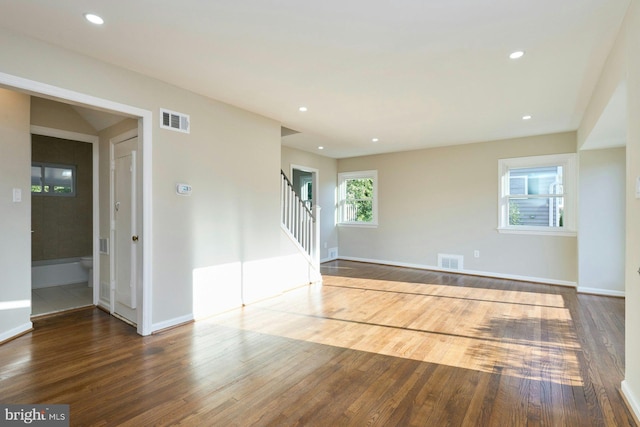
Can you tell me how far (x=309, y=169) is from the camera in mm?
7090

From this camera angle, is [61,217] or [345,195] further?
[345,195]

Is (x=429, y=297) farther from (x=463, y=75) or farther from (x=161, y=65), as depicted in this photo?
(x=161, y=65)

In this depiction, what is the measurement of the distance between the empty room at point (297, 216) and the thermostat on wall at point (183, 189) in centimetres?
8

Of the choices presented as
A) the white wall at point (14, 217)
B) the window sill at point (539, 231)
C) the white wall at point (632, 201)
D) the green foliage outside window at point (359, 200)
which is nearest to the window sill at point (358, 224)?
the green foliage outside window at point (359, 200)

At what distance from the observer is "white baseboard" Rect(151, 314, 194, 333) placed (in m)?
3.20

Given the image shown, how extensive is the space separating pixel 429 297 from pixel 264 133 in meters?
3.32

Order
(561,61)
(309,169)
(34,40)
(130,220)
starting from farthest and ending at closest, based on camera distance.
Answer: (309,169), (130,220), (561,61), (34,40)

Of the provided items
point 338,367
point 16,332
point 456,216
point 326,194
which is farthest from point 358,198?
point 16,332

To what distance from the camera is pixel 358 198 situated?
7.71m

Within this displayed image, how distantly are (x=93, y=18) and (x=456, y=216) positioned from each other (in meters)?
6.04

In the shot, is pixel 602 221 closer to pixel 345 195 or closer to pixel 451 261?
pixel 451 261

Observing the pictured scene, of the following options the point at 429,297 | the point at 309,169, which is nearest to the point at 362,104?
the point at 429,297

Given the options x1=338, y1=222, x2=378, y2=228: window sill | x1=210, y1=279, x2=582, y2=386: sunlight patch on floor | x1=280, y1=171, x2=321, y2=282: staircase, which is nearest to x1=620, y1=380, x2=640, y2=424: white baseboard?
x1=210, y1=279, x2=582, y2=386: sunlight patch on floor

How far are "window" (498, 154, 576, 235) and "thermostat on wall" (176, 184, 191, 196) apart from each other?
17.2 ft
